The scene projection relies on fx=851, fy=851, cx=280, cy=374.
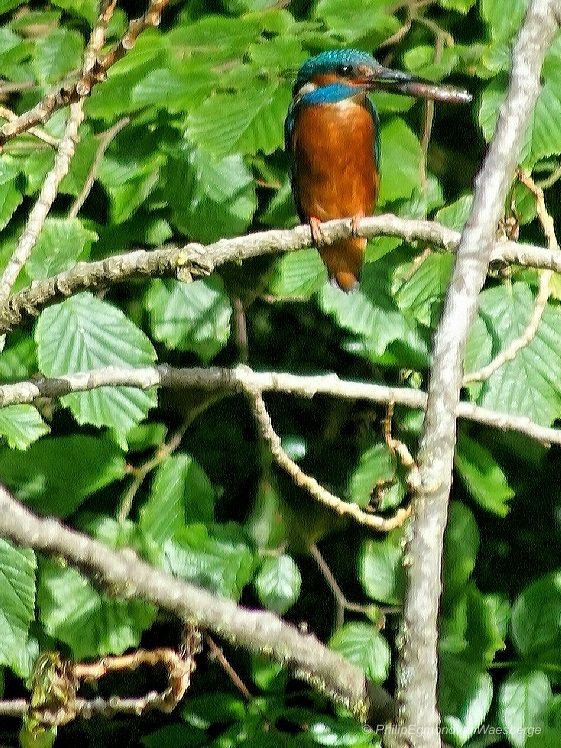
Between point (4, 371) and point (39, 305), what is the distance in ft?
1.44

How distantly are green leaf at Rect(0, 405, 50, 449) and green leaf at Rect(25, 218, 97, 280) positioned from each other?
202mm

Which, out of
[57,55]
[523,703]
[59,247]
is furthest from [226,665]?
[57,55]

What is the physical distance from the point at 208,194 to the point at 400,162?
31 cm

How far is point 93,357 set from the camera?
1.27 metres

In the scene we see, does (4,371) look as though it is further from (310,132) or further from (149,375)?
(310,132)

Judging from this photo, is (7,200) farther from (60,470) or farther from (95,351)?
(60,470)

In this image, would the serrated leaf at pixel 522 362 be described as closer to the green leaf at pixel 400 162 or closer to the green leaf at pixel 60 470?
the green leaf at pixel 400 162

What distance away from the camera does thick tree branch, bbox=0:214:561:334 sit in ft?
2.99

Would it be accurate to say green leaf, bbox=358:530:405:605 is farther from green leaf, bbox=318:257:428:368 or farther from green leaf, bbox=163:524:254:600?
green leaf, bbox=318:257:428:368

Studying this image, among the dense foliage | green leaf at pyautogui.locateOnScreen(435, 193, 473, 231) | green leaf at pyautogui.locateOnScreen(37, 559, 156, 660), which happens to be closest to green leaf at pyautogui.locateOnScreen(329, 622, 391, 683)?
the dense foliage

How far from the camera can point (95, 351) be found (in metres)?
1.28

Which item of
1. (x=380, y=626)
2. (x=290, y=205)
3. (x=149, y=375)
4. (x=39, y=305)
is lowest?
(x=380, y=626)

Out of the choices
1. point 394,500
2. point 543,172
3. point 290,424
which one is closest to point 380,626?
point 394,500

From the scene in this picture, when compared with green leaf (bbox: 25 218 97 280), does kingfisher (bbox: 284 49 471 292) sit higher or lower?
lower
